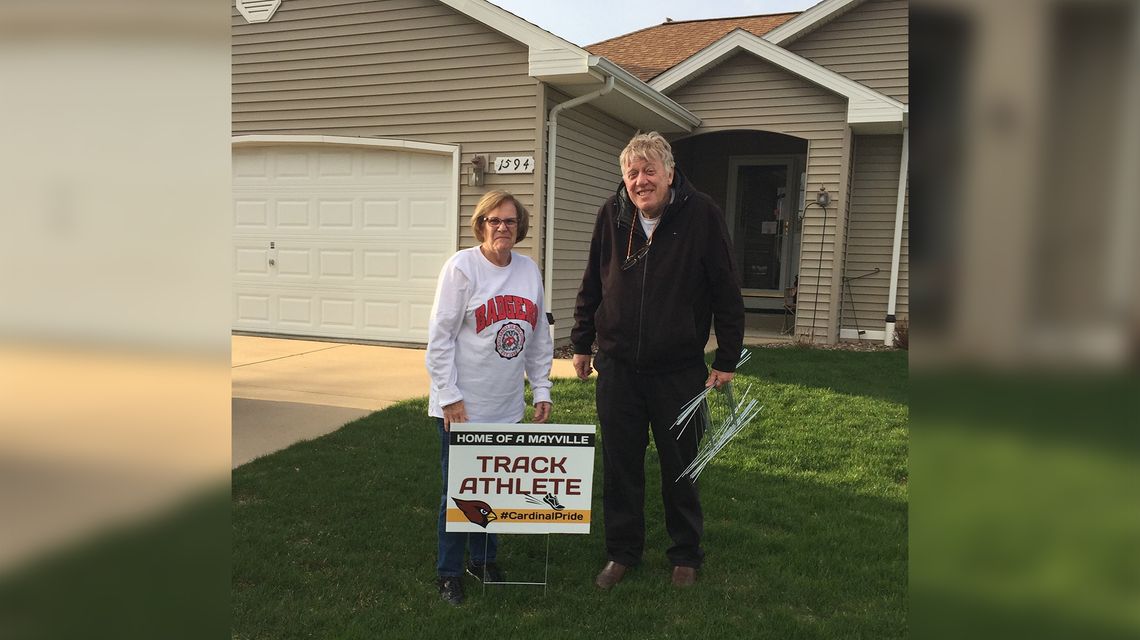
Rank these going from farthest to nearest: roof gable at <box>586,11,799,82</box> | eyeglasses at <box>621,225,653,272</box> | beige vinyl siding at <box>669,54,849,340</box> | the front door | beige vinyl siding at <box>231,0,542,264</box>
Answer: roof gable at <box>586,11,799,82</box>
the front door
beige vinyl siding at <box>669,54,849,340</box>
beige vinyl siding at <box>231,0,542,264</box>
eyeglasses at <box>621,225,653,272</box>

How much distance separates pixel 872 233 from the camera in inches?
402

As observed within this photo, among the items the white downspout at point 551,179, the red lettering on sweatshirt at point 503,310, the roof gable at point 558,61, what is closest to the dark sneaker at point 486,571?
the red lettering on sweatshirt at point 503,310

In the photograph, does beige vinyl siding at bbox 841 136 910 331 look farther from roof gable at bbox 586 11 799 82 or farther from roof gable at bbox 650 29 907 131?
roof gable at bbox 586 11 799 82

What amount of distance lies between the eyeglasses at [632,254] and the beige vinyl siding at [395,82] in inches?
198

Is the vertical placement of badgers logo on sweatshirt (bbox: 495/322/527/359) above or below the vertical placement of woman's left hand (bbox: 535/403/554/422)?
above

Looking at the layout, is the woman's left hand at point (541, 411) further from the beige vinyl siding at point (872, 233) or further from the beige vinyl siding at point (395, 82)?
the beige vinyl siding at point (872, 233)

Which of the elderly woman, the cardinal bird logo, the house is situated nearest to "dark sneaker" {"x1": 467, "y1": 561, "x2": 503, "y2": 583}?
the elderly woman

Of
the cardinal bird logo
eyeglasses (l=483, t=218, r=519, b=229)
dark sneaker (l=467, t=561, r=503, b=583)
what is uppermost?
eyeglasses (l=483, t=218, r=519, b=229)

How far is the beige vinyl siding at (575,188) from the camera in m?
8.56

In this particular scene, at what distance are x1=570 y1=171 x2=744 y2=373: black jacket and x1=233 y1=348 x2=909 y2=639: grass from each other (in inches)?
37.8

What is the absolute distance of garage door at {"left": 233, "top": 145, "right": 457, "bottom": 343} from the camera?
28.7 feet
